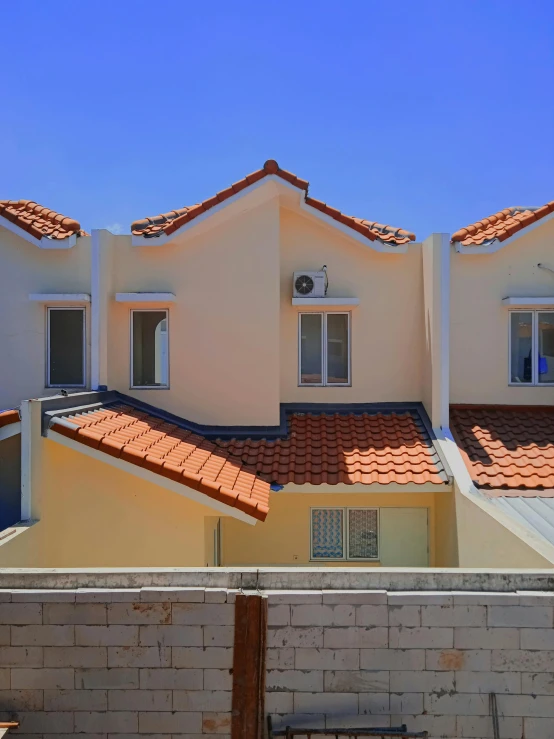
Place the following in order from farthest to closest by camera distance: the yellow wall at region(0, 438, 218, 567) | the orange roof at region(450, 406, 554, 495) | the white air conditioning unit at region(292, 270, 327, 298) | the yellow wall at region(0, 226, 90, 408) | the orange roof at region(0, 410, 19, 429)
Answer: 1. the white air conditioning unit at region(292, 270, 327, 298)
2. the yellow wall at region(0, 226, 90, 408)
3. the orange roof at region(450, 406, 554, 495)
4. the orange roof at region(0, 410, 19, 429)
5. the yellow wall at region(0, 438, 218, 567)

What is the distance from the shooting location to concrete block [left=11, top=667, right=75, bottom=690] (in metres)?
5.06

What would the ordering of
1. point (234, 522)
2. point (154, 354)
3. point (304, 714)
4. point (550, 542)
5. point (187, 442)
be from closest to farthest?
point (304, 714) < point (550, 542) < point (187, 442) < point (234, 522) < point (154, 354)

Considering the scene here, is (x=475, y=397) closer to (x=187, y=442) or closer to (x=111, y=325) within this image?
(x=187, y=442)

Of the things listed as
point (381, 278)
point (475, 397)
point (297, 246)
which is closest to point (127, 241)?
point (297, 246)

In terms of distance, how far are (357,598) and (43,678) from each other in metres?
3.09

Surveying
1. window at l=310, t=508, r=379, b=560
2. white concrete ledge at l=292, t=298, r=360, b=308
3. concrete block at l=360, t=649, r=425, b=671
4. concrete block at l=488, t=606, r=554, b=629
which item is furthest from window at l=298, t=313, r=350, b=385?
concrete block at l=360, t=649, r=425, b=671

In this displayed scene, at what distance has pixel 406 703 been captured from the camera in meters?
4.98

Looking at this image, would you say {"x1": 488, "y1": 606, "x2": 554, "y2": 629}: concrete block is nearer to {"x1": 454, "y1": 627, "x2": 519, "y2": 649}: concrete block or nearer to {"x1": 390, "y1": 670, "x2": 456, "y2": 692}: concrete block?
{"x1": 454, "y1": 627, "x2": 519, "y2": 649}: concrete block

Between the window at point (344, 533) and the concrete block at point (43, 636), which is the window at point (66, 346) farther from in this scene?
the concrete block at point (43, 636)

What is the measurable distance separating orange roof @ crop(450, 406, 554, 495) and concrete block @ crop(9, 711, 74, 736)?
22.1 feet

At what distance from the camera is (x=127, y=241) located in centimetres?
1078

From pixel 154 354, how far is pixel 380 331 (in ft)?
15.8

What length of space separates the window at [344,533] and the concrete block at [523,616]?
5186mm

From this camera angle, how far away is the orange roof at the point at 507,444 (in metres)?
8.93
